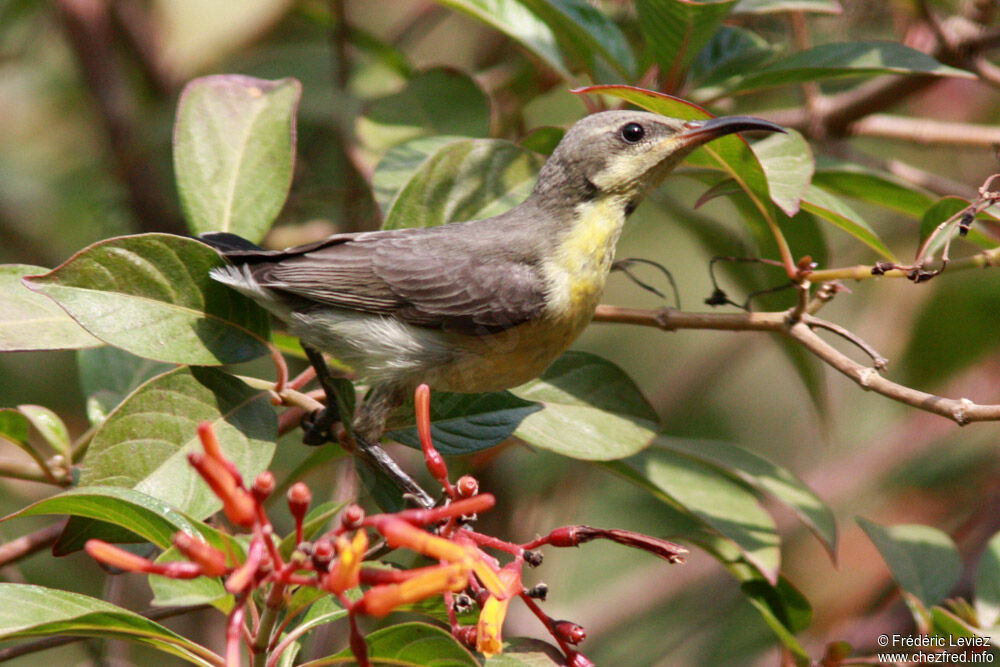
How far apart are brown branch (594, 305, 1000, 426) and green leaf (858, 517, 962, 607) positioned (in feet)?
2.17

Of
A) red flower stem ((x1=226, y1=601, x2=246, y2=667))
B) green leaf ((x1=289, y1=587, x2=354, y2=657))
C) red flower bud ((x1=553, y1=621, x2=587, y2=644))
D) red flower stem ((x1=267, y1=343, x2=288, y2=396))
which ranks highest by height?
red flower stem ((x1=226, y1=601, x2=246, y2=667))

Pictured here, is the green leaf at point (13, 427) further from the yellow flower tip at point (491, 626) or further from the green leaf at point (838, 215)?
the green leaf at point (838, 215)

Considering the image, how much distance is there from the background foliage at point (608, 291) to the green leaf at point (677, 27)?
0.01 m

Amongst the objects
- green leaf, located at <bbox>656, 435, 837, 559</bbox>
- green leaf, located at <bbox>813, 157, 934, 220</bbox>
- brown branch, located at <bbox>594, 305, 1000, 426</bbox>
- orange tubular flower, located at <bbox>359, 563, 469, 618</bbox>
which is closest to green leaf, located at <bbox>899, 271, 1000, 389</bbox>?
green leaf, located at <bbox>813, 157, 934, 220</bbox>

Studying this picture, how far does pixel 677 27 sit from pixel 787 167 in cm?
61

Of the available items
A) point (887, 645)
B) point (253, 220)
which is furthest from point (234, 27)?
point (887, 645)

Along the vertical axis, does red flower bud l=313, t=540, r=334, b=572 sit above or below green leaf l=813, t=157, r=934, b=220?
below

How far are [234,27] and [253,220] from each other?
64.7 inches

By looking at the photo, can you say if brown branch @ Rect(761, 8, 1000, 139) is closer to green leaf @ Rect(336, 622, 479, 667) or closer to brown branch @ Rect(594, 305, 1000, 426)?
brown branch @ Rect(594, 305, 1000, 426)

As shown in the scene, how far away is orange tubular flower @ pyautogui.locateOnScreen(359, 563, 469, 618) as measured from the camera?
1.29 m

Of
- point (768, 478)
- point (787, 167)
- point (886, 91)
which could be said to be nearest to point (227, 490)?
point (787, 167)

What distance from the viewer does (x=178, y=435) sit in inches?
84.0

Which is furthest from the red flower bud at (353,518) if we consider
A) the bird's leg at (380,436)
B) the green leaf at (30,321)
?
the green leaf at (30,321)

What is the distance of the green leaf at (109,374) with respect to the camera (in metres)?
2.64
